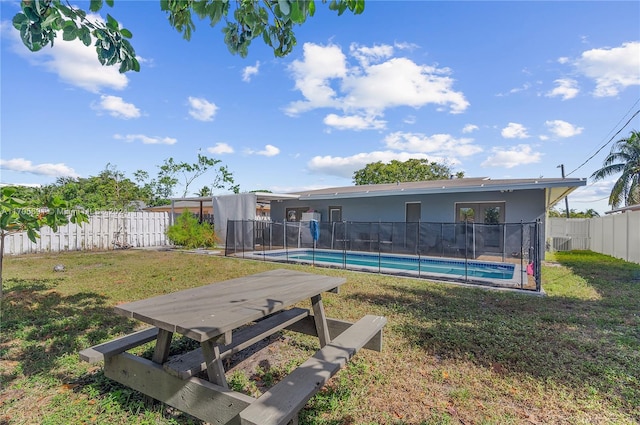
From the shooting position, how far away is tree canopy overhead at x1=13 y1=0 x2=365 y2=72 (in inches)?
63.1

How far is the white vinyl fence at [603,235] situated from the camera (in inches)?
426

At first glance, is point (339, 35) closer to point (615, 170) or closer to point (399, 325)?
point (399, 325)

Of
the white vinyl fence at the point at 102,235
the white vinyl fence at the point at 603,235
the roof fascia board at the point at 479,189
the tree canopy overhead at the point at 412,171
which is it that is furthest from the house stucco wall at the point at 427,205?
the tree canopy overhead at the point at 412,171

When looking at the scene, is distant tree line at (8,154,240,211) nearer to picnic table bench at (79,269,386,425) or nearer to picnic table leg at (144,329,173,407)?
picnic table bench at (79,269,386,425)

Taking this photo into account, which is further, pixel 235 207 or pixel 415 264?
pixel 235 207

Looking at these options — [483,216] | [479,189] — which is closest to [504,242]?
[479,189]

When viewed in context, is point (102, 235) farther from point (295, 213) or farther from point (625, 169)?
point (625, 169)

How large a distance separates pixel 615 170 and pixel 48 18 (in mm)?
27299

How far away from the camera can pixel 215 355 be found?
86.4 inches

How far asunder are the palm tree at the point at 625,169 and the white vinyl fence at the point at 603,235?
14.3 feet

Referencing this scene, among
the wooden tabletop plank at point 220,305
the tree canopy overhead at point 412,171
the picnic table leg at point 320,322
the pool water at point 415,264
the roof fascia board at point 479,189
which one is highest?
the tree canopy overhead at point 412,171

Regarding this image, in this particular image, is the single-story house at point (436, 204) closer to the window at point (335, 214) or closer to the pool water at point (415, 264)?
the window at point (335, 214)

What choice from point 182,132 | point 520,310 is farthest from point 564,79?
point 182,132

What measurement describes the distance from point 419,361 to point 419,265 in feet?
16.8
